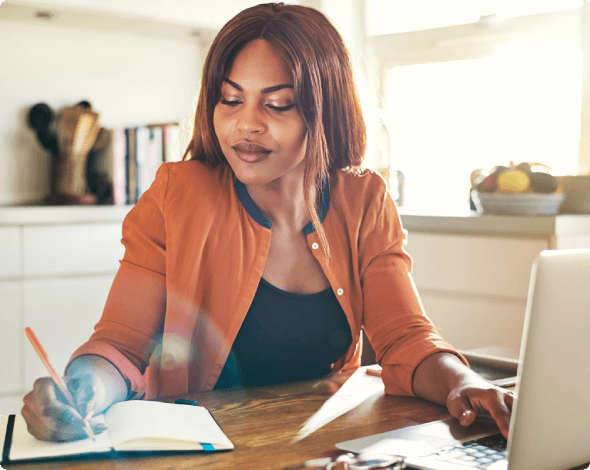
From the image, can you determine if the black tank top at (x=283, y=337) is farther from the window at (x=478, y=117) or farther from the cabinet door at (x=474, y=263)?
the window at (x=478, y=117)

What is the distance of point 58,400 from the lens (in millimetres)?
810

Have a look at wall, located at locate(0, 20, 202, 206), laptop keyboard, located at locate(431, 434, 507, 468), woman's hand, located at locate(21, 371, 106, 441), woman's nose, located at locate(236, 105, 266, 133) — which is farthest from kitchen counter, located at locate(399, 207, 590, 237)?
woman's hand, located at locate(21, 371, 106, 441)

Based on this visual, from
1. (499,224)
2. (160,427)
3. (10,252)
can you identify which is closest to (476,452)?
(160,427)

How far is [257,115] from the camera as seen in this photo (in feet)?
3.90

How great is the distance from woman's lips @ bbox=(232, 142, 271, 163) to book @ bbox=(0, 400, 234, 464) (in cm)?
50

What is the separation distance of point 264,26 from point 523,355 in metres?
0.82

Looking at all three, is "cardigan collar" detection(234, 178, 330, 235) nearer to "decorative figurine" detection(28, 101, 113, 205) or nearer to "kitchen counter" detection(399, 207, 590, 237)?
"kitchen counter" detection(399, 207, 590, 237)

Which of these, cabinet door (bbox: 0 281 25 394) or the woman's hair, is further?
cabinet door (bbox: 0 281 25 394)

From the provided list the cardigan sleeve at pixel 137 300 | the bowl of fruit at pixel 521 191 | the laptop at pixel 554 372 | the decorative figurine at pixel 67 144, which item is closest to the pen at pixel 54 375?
the cardigan sleeve at pixel 137 300

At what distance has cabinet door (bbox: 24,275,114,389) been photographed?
2701 mm

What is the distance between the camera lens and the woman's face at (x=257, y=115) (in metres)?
1.19

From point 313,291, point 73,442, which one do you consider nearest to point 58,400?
point 73,442

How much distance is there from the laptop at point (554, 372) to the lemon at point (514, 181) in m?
1.70

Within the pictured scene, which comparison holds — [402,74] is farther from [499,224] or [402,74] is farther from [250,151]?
[250,151]
